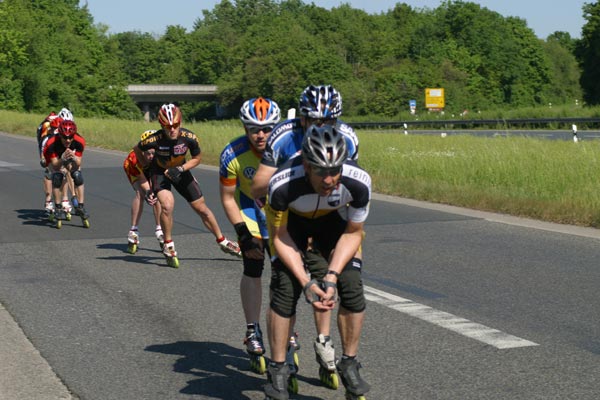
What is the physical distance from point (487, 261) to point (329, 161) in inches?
253

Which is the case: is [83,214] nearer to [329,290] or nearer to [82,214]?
[82,214]

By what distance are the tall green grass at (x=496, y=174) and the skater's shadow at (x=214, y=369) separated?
27.2ft

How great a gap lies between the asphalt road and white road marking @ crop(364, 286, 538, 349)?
0.05 ft

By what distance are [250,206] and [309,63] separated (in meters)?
116

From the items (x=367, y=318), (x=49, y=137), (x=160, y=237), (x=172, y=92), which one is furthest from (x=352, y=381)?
(x=172, y=92)

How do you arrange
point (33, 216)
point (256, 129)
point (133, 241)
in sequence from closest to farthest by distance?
point (256, 129), point (133, 241), point (33, 216)

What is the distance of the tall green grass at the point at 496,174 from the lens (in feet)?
Result: 51.1

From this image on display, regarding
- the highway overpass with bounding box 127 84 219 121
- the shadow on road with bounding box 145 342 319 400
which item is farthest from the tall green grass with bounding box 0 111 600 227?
the highway overpass with bounding box 127 84 219 121

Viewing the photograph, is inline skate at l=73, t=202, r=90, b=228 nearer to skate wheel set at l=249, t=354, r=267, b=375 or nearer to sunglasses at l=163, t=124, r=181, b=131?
sunglasses at l=163, t=124, r=181, b=131

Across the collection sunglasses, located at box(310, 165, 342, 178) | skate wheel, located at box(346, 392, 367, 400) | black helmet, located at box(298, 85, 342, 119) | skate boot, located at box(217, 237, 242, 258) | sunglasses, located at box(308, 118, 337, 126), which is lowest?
skate boot, located at box(217, 237, 242, 258)

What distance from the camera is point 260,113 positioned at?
6.59 m

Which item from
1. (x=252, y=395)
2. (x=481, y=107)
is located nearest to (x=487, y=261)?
(x=252, y=395)

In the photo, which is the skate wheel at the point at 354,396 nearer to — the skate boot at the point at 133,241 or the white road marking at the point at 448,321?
the white road marking at the point at 448,321

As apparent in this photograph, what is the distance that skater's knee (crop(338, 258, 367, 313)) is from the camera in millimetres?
5379
